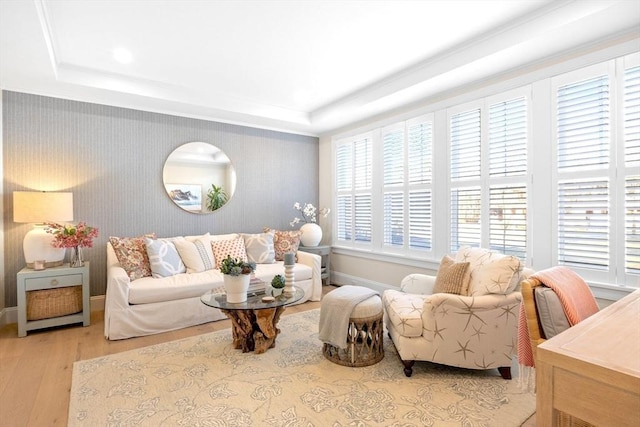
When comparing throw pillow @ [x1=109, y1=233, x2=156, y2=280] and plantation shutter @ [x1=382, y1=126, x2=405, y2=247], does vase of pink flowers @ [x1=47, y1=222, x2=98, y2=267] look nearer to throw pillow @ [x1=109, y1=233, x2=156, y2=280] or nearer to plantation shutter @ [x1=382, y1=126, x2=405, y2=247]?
throw pillow @ [x1=109, y1=233, x2=156, y2=280]

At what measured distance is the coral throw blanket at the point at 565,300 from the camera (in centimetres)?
134

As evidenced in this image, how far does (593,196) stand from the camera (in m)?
2.63

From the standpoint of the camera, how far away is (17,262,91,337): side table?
313 centimetres

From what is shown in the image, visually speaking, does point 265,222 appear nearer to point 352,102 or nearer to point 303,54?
point 352,102

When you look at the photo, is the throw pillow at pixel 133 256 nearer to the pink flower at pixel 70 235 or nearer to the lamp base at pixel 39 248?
the pink flower at pixel 70 235

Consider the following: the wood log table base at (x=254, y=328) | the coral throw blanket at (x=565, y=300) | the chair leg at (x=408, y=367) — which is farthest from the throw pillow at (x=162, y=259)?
the coral throw blanket at (x=565, y=300)

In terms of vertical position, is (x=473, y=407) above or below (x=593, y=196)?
below

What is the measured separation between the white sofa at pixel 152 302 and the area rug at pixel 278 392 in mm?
417

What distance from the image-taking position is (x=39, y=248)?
132 inches

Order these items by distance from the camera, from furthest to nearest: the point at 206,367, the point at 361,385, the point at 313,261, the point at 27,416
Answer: the point at 313,261 < the point at 206,367 < the point at 361,385 < the point at 27,416

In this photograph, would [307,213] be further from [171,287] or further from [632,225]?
[632,225]

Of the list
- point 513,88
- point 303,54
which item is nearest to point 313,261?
point 303,54

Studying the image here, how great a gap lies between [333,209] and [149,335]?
315cm

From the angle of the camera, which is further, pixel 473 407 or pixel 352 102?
pixel 352 102
